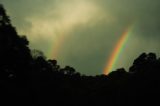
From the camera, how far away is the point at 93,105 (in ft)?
205

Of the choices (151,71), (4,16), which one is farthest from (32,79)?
(151,71)

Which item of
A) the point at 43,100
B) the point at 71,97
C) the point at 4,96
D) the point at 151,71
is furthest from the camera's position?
the point at 71,97

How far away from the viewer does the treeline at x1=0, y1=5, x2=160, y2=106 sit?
41.3 meters

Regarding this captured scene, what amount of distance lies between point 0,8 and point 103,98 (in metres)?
27.6

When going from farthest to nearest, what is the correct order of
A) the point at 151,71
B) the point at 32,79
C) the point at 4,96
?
1. the point at 151,71
2. the point at 32,79
3. the point at 4,96

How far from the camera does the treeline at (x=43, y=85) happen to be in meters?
41.3

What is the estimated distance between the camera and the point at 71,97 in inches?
2357

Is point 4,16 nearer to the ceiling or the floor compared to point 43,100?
nearer to the ceiling

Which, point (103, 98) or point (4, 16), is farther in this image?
point (103, 98)

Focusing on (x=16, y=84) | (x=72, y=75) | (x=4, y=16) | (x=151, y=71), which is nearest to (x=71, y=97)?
(x=151, y=71)

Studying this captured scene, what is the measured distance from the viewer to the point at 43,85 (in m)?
53.2

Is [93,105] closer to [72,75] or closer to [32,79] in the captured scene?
[32,79]

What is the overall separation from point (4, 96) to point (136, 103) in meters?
21.2

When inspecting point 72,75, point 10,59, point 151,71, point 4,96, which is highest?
point 72,75
